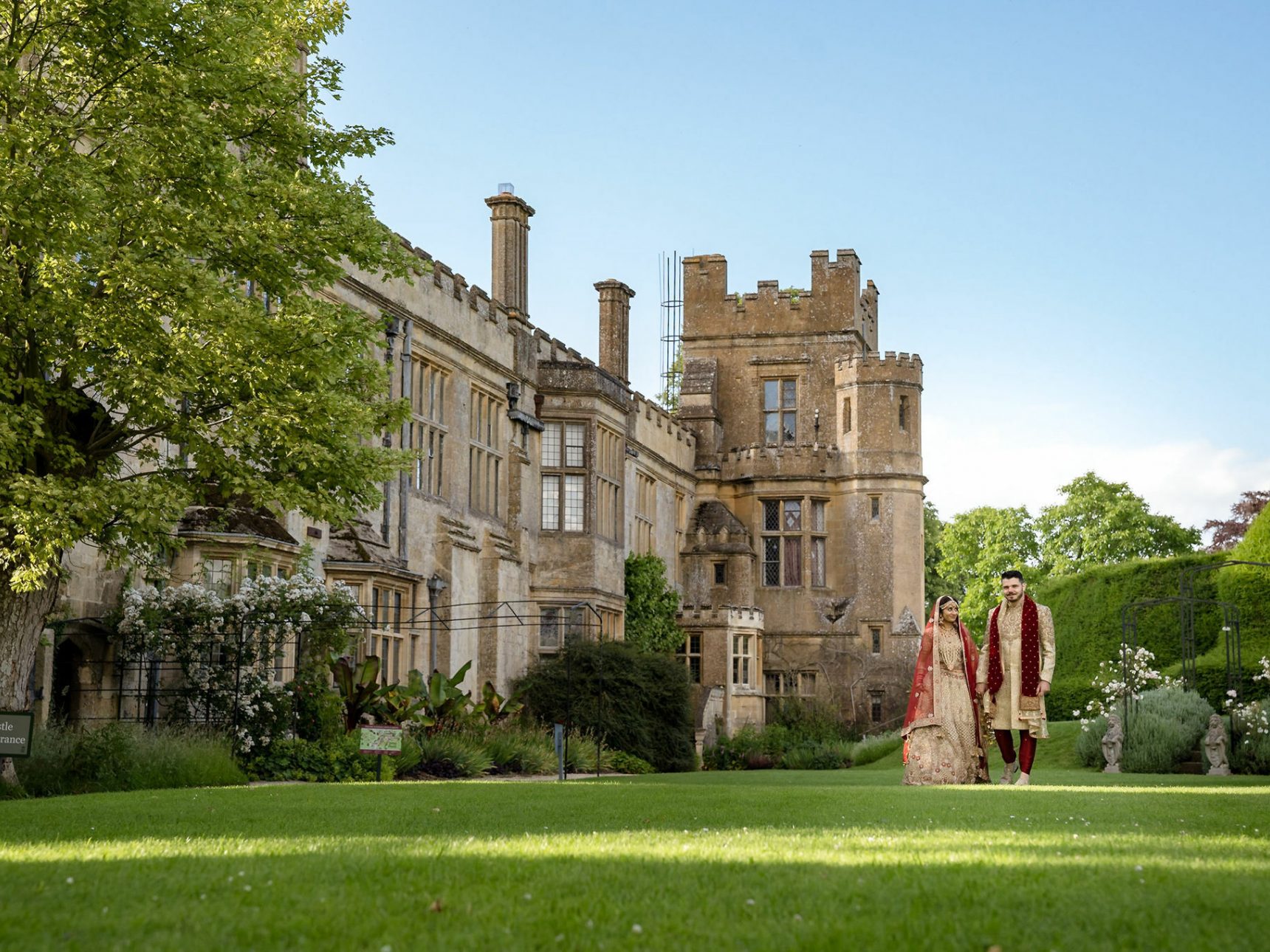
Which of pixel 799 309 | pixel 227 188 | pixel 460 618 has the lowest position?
pixel 460 618

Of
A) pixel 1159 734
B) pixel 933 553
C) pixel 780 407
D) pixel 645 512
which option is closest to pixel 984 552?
pixel 933 553

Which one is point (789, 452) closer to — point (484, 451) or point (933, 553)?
point (484, 451)

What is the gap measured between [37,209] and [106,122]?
5.01 feet

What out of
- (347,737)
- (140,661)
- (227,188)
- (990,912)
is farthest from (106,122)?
(990,912)

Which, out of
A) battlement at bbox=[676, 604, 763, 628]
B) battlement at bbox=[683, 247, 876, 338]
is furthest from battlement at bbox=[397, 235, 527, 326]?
battlement at bbox=[683, 247, 876, 338]

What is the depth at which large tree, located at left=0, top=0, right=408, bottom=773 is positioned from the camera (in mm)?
11820

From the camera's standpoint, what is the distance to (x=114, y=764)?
1411 cm

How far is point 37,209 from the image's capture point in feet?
37.8

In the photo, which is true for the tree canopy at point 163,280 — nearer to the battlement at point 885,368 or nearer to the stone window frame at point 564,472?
the stone window frame at point 564,472

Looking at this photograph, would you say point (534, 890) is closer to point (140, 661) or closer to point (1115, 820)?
point (1115, 820)

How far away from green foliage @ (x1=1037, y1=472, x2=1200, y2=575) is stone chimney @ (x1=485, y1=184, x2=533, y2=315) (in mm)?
31979

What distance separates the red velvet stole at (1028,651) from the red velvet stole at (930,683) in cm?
20

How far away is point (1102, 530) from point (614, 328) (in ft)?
89.2

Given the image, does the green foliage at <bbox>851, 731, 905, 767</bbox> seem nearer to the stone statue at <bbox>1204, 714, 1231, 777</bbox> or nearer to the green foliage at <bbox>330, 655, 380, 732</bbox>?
the stone statue at <bbox>1204, 714, 1231, 777</bbox>
